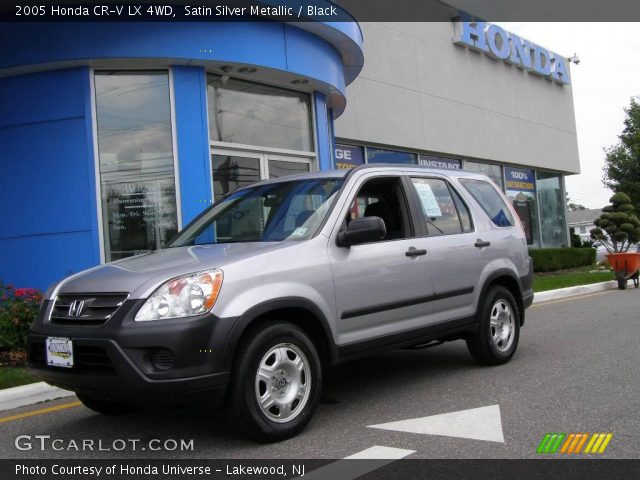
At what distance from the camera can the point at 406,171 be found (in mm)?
5504

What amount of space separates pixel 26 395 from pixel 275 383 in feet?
9.38

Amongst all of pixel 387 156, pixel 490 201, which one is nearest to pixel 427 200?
pixel 490 201

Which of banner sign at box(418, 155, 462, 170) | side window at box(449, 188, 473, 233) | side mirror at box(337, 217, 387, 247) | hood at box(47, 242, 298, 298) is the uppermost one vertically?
banner sign at box(418, 155, 462, 170)

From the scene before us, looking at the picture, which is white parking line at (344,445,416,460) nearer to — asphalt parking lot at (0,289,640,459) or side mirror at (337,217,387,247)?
asphalt parking lot at (0,289,640,459)

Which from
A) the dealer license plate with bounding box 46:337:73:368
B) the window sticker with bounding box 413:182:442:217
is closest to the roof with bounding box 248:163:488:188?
the window sticker with bounding box 413:182:442:217

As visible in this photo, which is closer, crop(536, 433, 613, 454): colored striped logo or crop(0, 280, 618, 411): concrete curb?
crop(536, 433, 613, 454): colored striped logo

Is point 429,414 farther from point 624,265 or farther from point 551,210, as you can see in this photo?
point 551,210

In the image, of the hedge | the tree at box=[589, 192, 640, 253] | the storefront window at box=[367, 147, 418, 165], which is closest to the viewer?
the tree at box=[589, 192, 640, 253]

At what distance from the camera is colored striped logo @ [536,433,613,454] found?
374 cm

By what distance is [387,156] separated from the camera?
56.5 feet

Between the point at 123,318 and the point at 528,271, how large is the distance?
14.3ft

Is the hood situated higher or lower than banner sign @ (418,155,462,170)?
lower

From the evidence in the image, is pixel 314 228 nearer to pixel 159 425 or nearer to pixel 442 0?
pixel 159 425

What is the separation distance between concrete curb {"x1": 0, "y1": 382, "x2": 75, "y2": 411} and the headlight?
2.36 m
